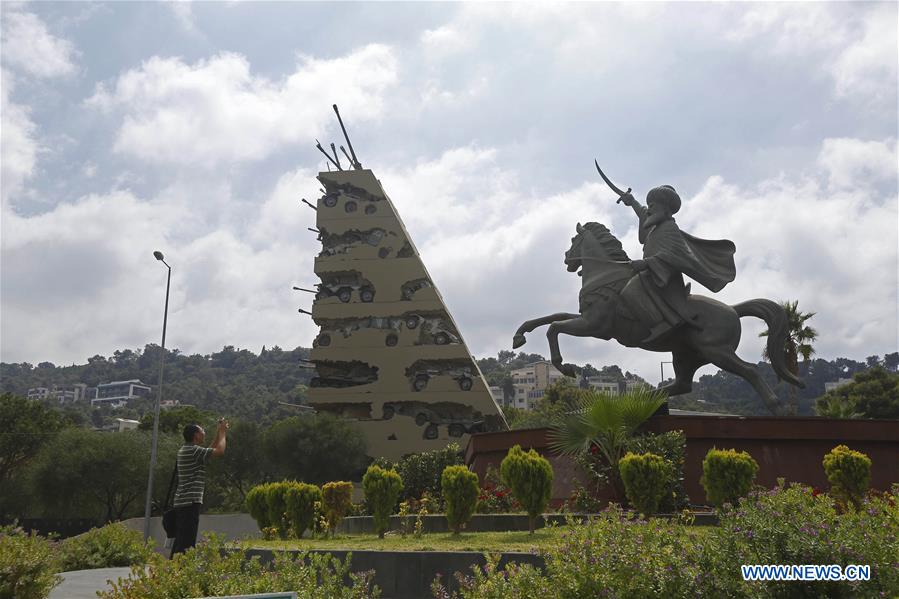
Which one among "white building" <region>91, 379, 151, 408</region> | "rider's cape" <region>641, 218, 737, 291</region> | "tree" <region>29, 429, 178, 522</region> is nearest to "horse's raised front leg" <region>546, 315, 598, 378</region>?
"rider's cape" <region>641, 218, 737, 291</region>

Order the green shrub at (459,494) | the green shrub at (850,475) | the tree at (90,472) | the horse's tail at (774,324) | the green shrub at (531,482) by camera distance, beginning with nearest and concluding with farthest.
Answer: the green shrub at (531,482)
the green shrub at (459,494)
the green shrub at (850,475)
the horse's tail at (774,324)
the tree at (90,472)

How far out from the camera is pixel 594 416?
12.9 m

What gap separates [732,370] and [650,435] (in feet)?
12.4

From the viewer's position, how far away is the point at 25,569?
6.81 meters

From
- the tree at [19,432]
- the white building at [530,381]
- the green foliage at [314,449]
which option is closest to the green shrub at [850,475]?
the green foliage at [314,449]

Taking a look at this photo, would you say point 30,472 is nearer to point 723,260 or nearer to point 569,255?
point 569,255

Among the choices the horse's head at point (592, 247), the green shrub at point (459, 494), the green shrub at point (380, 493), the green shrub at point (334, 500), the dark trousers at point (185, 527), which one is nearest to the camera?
the dark trousers at point (185, 527)

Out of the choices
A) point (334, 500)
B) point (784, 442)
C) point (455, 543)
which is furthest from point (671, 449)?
point (334, 500)

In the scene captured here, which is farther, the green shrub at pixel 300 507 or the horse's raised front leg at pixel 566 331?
the horse's raised front leg at pixel 566 331

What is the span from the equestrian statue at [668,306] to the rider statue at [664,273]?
0.07ft

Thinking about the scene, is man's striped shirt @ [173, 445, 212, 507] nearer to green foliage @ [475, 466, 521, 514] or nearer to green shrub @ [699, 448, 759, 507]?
green foliage @ [475, 466, 521, 514]

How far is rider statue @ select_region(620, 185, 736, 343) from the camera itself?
52.5 ft

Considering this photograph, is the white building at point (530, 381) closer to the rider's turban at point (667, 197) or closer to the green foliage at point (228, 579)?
the rider's turban at point (667, 197)

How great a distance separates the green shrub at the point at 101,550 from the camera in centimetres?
1253
